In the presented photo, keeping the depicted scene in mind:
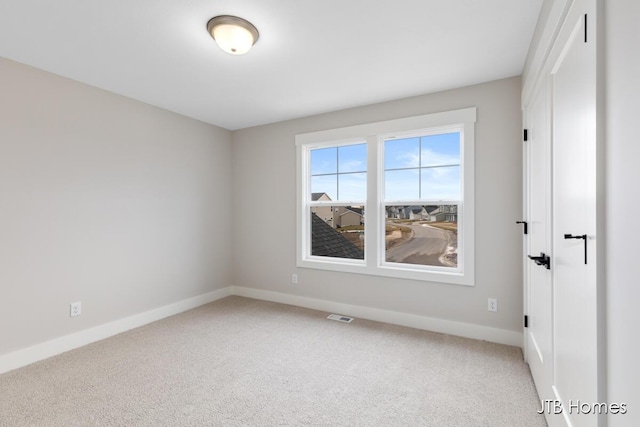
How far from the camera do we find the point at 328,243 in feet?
13.1

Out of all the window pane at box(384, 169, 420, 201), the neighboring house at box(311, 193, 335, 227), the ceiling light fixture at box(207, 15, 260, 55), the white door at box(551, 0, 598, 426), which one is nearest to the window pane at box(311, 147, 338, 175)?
the neighboring house at box(311, 193, 335, 227)

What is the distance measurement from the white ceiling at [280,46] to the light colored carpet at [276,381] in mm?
2510

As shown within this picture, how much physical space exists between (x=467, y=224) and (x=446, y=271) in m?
0.55

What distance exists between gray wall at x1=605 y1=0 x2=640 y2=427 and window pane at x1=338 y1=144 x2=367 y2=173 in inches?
108

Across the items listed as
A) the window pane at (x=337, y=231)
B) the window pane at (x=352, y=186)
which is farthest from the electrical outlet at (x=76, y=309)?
the window pane at (x=352, y=186)

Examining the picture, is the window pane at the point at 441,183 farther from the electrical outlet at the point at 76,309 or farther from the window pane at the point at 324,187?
the electrical outlet at the point at 76,309

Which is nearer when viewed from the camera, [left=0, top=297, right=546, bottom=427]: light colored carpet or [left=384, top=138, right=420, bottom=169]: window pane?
[left=0, top=297, right=546, bottom=427]: light colored carpet

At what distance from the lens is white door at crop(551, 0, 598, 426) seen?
1.07 metres

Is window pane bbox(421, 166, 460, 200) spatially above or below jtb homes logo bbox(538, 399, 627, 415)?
above

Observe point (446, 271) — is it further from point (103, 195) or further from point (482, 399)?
point (103, 195)

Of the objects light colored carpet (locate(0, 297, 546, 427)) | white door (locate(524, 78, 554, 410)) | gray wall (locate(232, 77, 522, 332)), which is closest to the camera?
white door (locate(524, 78, 554, 410))

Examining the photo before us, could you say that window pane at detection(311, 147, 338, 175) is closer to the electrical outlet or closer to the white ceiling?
the white ceiling

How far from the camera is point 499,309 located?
284cm

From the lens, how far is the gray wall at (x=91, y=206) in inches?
97.0
